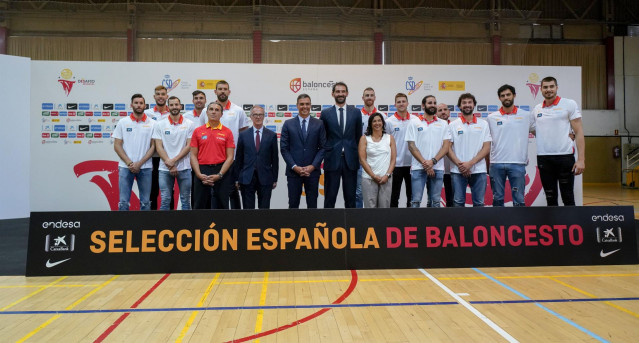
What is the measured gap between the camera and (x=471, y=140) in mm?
5805

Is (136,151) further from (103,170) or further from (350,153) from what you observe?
(350,153)

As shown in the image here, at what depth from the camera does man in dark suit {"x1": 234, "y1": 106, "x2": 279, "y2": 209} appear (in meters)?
5.82

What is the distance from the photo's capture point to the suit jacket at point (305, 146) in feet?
18.4

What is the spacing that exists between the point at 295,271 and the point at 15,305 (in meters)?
2.32

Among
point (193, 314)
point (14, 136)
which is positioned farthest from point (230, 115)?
point (14, 136)

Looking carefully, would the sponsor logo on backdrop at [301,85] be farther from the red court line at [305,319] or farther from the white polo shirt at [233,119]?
the red court line at [305,319]

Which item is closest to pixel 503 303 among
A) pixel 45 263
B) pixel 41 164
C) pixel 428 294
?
pixel 428 294

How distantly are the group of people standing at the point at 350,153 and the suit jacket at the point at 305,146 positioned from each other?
1cm

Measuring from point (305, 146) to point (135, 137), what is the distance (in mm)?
2486

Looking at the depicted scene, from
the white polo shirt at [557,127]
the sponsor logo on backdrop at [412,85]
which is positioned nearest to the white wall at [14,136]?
the sponsor logo on backdrop at [412,85]

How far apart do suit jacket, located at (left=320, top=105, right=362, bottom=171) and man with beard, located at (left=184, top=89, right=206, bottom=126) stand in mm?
1916

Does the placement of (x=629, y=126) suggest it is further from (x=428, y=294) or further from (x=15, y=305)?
→ (x=15, y=305)

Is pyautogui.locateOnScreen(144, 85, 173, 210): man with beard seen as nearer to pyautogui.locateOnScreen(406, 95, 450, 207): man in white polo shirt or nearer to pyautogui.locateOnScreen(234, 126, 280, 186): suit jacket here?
pyautogui.locateOnScreen(234, 126, 280, 186): suit jacket

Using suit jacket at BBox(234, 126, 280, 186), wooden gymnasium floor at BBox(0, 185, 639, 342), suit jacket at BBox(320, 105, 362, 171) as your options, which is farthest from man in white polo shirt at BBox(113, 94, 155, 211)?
suit jacket at BBox(320, 105, 362, 171)
